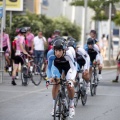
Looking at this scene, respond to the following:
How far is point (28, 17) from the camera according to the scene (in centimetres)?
4450

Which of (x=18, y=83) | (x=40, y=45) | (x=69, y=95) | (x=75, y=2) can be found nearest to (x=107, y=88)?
Result: (x=18, y=83)

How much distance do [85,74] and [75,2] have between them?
31372mm

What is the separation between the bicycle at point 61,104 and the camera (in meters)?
12.6

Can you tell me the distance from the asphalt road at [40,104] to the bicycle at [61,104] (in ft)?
4.45

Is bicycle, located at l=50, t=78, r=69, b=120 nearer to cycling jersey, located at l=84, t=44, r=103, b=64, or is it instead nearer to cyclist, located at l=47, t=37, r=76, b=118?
cyclist, located at l=47, t=37, r=76, b=118

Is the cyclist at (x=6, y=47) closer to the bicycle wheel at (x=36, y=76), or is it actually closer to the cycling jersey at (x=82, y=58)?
the bicycle wheel at (x=36, y=76)

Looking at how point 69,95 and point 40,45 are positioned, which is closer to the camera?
point 69,95

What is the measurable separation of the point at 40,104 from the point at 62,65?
3.84 meters

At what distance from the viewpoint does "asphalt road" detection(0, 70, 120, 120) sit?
1461cm

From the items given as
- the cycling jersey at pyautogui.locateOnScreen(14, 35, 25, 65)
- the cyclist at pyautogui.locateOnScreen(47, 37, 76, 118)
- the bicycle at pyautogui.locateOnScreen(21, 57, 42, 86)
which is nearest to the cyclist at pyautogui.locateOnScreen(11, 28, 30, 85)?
the cycling jersey at pyautogui.locateOnScreen(14, 35, 25, 65)

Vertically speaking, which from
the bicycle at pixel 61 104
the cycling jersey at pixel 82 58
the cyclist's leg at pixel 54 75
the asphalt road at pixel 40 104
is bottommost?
the asphalt road at pixel 40 104

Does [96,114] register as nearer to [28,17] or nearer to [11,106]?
[11,106]

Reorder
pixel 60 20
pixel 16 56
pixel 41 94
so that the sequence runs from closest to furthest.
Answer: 1. pixel 41 94
2. pixel 16 56
3. pixel 60 20

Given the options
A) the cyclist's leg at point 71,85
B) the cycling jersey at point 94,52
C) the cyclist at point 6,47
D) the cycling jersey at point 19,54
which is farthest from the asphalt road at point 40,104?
the cyclist at point 6,47
